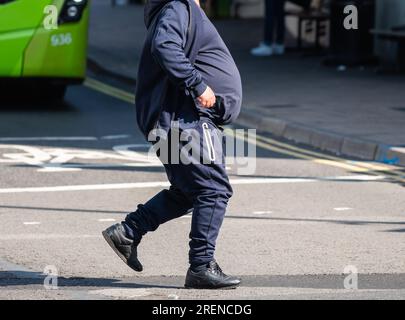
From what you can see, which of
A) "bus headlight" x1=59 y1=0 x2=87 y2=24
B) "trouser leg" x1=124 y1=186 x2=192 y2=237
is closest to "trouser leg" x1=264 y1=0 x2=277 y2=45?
"bus headlight" x1=59 y1=0 x2=87 y2=24

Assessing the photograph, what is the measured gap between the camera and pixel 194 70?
7.20 m

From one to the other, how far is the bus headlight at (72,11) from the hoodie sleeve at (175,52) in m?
8.29

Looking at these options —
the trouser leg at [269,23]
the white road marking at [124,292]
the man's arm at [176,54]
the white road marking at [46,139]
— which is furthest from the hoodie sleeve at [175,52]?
the trouser leg at [269,23]

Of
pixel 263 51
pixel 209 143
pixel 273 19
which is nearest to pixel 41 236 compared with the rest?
pixel 209 143

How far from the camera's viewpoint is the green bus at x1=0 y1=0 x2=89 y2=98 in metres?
15.2

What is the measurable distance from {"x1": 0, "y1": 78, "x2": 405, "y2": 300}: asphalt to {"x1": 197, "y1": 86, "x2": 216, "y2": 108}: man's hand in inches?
39.9

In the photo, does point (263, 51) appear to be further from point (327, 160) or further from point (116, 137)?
point (327, 160)

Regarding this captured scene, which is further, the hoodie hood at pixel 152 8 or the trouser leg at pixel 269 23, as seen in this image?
the trouser leg at pixel 269 23

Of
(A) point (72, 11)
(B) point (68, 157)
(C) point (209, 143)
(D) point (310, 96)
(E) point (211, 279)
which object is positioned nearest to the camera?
(C) point (209, 143)

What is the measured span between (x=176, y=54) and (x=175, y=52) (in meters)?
0.01

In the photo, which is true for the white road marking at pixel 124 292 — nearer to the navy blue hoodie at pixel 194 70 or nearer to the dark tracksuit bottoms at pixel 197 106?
the dark tracksuit bottoms at pixel 197 106

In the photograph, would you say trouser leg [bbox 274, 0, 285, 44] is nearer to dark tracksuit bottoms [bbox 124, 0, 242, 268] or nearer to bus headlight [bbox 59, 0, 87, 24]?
bus headlight [bbox 59, 0, 87, 24]

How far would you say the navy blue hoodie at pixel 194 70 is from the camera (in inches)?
286
